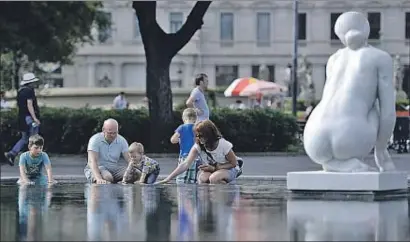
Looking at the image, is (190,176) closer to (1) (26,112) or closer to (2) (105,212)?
(2) (105,212)

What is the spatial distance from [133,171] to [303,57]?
2517 inches

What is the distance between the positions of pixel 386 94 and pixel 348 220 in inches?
93.2

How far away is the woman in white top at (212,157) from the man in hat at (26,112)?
9223 millimetres

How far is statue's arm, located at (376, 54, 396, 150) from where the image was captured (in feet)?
40.0

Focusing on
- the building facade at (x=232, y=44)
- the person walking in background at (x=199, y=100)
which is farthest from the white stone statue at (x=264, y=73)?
the person walking in background at (x=199, y=100)

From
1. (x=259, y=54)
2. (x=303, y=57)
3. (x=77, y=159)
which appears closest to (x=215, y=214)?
(x=77, y=159)

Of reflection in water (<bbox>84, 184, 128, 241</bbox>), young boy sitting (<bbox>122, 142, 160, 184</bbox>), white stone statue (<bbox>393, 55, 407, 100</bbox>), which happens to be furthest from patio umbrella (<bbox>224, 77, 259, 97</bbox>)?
reflection in water (<bbox>84, 184, 128, 241</bbox>)

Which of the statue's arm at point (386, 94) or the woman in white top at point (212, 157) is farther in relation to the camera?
the woman in white top at point (212, 157)

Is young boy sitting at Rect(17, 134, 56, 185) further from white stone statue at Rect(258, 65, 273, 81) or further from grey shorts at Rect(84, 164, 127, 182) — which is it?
white stone statue at Rect(258, 65, 273, 81)

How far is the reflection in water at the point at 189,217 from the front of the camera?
925cm

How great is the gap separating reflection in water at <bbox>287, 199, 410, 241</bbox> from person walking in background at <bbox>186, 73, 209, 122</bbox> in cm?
1048

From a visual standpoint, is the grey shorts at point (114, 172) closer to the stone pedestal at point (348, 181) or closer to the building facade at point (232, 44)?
the stone pedestal at point (348, 181)

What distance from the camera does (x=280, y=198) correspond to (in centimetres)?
1260

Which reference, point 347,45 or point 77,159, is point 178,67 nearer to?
point 77,159
